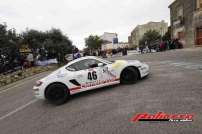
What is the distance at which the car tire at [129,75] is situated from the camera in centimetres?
786

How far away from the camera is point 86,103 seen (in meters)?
6.72

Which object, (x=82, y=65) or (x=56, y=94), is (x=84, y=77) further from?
(x=56, y=94)

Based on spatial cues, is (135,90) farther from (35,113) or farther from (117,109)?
(35,113)

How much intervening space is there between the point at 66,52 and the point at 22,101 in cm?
2937

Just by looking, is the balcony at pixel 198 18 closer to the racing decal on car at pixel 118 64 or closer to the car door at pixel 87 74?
the racing decal on car at pixel 118 64

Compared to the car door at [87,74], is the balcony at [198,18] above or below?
above

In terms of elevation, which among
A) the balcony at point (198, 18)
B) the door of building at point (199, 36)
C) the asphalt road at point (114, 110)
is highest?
the balcony at point (198, 18)

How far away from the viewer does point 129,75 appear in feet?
25.9

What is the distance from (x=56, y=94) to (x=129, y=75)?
279 cm

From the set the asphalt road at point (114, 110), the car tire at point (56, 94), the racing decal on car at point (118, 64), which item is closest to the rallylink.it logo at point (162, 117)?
the asphalt road at point (114, 110)

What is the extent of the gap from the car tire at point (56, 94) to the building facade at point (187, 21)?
77.2ft

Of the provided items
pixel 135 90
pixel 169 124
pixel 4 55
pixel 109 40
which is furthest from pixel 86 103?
pixel 109 40

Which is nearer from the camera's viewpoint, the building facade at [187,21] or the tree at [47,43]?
the building facade at [187,21]

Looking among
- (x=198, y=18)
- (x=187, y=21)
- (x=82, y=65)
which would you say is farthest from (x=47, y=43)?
(x=82, y=65)
